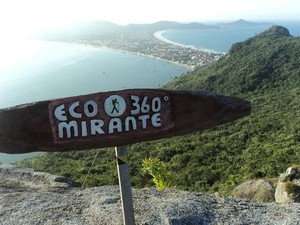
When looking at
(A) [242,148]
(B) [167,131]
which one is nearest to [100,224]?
(B) [167,131]

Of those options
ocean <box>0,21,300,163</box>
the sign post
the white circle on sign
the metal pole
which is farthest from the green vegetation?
ocean <box>0,21,300,163</box>

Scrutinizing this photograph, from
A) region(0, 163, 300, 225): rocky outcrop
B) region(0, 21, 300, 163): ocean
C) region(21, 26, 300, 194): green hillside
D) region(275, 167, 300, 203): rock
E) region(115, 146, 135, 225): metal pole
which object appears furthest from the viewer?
region(0, 21, 300, 163): ocean

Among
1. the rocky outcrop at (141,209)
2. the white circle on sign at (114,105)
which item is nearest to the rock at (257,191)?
the rocky outcrop at (141,209)

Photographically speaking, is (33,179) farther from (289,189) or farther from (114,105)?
(114,105)

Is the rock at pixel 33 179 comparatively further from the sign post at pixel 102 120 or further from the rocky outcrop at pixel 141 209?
the sign post at pixel 102 120

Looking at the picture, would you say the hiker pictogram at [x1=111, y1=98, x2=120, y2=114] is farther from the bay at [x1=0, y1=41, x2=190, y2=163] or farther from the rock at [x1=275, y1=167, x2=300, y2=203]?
the bay at [x1=0, y1=41, x2=190, y2=163]
